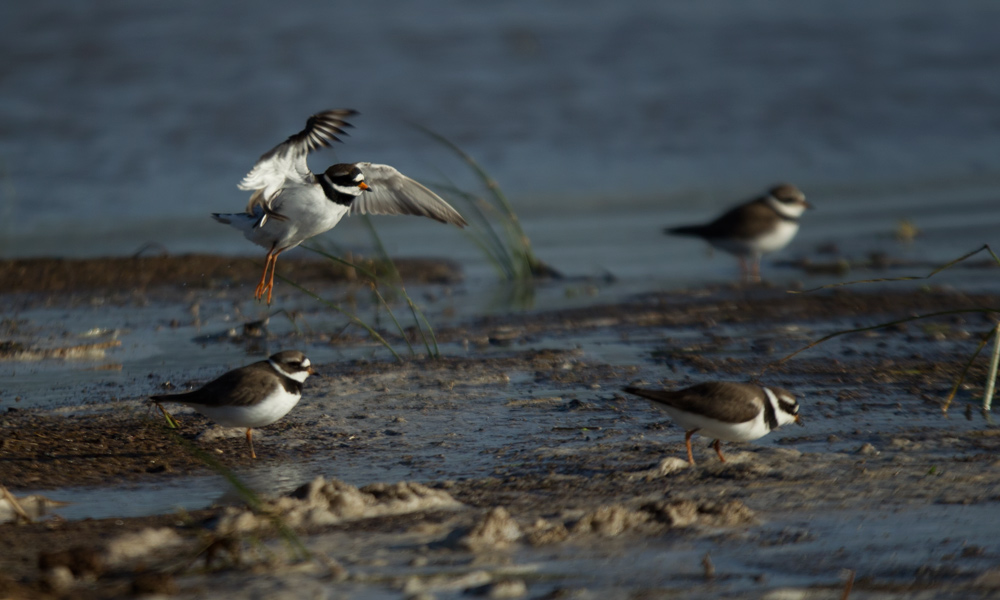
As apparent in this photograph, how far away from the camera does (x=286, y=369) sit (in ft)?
19.0

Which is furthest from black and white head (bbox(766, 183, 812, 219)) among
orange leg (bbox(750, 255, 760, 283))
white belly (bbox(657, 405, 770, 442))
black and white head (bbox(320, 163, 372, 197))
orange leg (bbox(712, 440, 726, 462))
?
white belly (bbox(657, 405, 770, 442))

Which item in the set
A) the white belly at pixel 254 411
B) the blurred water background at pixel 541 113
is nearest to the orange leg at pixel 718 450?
the white belly at pixel 254 411

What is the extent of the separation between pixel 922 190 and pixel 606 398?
29.2 feet

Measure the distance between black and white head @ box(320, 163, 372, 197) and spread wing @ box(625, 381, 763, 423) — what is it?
8.69ft

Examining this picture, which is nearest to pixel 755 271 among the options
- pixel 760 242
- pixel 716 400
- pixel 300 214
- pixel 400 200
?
pixel 760 242

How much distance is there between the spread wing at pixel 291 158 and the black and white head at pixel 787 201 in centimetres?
564

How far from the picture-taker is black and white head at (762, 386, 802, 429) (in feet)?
17.2

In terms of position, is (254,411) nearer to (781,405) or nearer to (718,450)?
(718,450)

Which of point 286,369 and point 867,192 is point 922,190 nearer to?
point 867,192

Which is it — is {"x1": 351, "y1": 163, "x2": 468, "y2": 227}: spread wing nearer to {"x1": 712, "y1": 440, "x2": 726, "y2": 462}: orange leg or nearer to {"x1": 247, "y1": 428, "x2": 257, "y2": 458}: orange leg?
{"x1": 247, "y1": 428, "x2": 257, "y2": 458}: orange leg

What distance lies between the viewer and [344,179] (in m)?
7.03

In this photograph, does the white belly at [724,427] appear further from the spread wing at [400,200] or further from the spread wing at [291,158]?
the spread wing at [400,200]

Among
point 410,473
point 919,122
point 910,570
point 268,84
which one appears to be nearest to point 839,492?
point 910,570

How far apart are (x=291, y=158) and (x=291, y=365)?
1.57 metres
